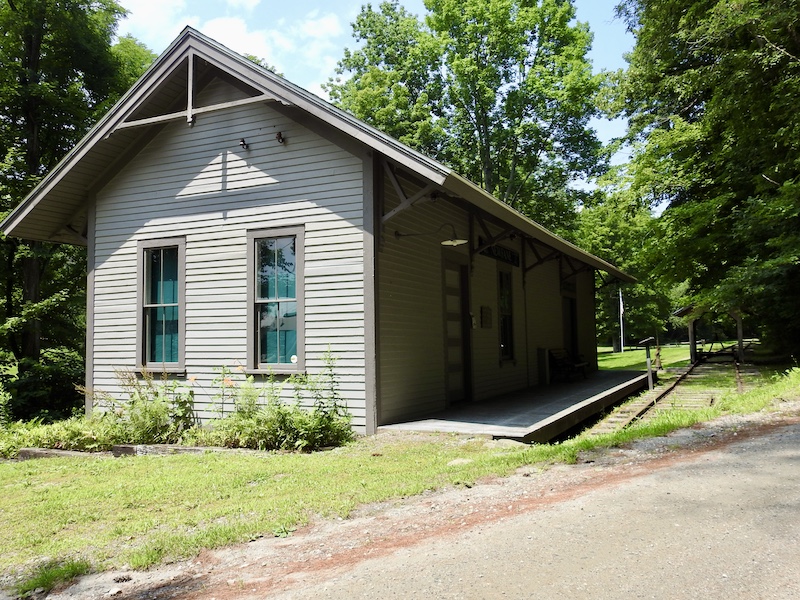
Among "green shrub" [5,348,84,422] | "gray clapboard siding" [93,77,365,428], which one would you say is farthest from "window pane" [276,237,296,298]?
"green shrub" [5,348,84,422]

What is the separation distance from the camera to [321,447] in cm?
814

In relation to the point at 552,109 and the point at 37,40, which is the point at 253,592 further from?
the point at 552,109

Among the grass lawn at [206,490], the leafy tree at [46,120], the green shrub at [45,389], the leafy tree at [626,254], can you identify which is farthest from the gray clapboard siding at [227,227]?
Answer: the leafy tree at [626,254]

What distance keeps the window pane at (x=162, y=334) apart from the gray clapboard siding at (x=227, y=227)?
0.33 m

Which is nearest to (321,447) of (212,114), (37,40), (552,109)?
(212,114)

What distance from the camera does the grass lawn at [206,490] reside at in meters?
4.63

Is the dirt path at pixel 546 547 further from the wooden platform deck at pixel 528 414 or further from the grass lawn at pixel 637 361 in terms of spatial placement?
the grass lawn at pixel 637 361

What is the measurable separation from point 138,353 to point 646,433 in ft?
26.3

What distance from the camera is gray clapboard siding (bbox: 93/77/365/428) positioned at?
8.98m

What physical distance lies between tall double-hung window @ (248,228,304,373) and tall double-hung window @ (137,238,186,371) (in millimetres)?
1432

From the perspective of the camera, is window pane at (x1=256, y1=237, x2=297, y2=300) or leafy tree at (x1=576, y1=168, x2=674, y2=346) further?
leafy tree at (x1=576, y1=168, x2=674, y2=346)

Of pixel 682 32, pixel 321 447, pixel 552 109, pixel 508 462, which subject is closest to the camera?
pixel 508 462

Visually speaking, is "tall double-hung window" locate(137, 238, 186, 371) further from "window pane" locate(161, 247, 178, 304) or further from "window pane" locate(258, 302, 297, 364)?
"window pane" locate(258, 302, 297, 364)

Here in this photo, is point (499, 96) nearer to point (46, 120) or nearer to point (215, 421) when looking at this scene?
point (46, 120)
